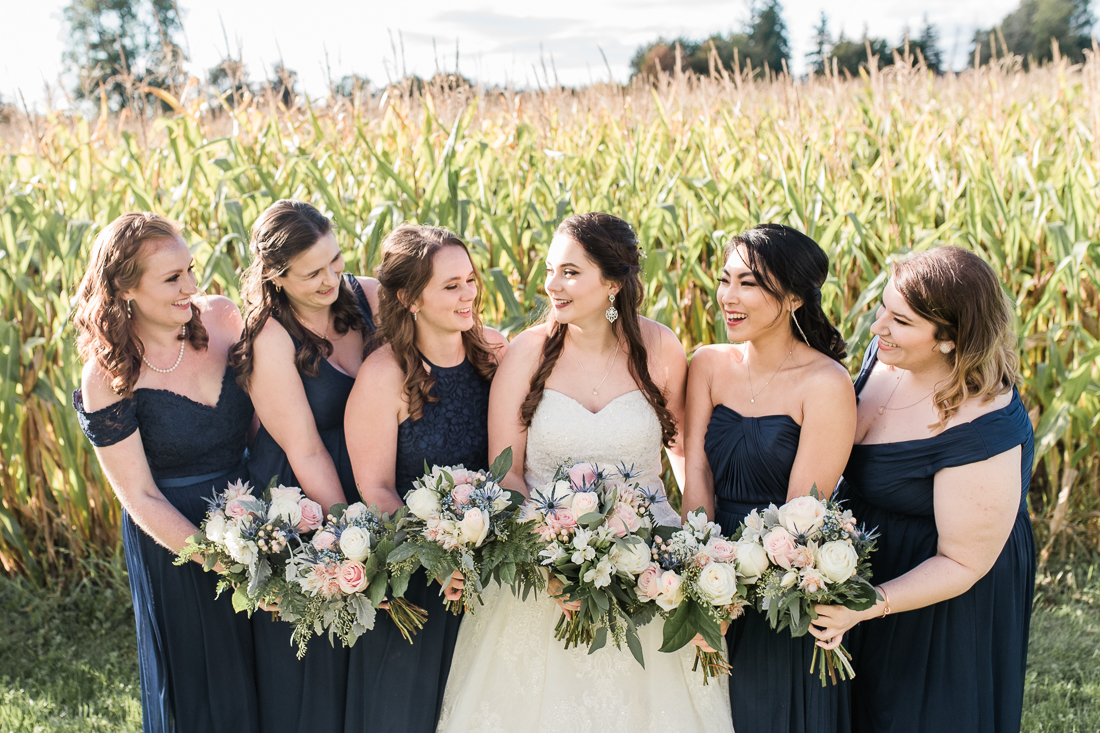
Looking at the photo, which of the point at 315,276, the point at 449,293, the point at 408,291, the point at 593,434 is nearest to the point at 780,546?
the point at 593,434

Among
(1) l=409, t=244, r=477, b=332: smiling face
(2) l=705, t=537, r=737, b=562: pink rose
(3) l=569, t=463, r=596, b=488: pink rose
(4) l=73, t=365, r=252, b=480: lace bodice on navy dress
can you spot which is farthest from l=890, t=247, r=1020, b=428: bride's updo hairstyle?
(4) l=73, t=365, r=252, b=480: lace bodice on navy dress

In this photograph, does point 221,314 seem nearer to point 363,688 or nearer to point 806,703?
point 363,688

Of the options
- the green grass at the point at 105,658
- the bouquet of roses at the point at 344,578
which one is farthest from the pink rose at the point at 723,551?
the green grass at the point at 105,658

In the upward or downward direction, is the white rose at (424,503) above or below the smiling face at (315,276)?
below

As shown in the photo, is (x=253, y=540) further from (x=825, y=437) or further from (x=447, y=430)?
(x=825, y=437)

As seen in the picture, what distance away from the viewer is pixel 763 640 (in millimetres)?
2180

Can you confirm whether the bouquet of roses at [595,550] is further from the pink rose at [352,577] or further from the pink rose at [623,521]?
the pink rose at [352,577]

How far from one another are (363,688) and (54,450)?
239cm

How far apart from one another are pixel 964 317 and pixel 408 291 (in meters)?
1.60

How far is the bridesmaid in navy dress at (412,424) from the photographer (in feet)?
7.72

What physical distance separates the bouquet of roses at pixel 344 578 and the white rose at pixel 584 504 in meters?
0.49

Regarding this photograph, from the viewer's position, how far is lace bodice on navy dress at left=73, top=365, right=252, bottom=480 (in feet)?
7.43

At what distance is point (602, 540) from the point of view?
198cm

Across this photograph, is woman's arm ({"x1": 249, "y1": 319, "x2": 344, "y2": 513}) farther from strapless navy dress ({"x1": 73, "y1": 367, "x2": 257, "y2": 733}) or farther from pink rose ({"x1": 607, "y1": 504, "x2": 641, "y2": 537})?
pink rose ({"x1": 607, "y1": 504, "x2": 641, "y2": 537})
